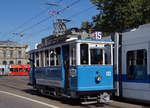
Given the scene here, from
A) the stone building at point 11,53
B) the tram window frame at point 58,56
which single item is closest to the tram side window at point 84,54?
the tram window frame at point 58,56

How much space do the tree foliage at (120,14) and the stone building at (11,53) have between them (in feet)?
228

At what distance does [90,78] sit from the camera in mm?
10500

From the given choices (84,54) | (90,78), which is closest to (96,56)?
(84,54)

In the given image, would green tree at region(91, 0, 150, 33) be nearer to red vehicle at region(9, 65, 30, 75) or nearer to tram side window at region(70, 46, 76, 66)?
tram side window at region(70, 46, 76, 66)

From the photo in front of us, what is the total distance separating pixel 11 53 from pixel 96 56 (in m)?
87.9

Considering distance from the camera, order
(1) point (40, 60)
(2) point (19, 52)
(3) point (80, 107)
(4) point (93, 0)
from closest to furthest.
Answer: (3) point (80, 107) < (1) point (40, 60) < (4) point (93, 0) < (2) point (19, 52)

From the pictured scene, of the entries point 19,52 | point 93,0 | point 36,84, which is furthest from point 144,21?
point 19,52

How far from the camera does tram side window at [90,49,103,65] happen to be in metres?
10.8

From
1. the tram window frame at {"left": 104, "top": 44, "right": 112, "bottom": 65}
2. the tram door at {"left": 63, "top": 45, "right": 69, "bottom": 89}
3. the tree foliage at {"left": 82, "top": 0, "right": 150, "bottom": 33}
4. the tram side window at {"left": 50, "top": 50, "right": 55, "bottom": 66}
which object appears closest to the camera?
the tram window frame at {"left": 104, "top": 44, "right": 112, "bottom": 65}

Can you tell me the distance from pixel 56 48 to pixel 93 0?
17.1 meters

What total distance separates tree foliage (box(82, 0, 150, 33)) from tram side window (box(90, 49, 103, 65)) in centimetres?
1389

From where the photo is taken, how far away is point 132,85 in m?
10.8

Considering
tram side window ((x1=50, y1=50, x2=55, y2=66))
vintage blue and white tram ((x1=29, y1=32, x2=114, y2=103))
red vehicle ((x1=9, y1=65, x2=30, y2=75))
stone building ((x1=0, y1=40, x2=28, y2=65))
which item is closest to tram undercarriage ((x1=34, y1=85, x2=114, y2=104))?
vintage blue and white tram ((x1=29, y1=32, x2=114, y2=103))

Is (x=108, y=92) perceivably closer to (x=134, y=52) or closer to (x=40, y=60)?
(x=134, y=52)
